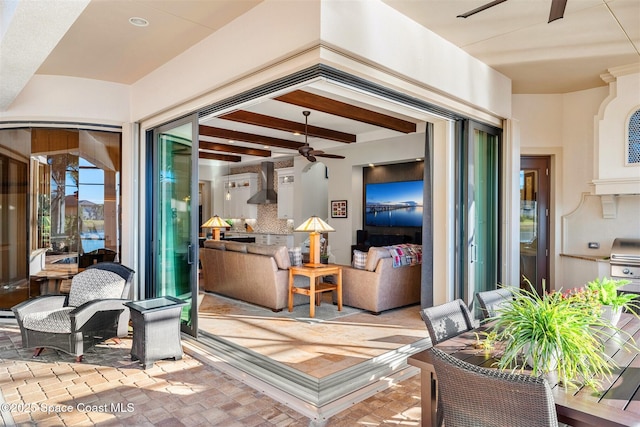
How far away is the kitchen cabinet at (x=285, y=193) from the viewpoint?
1031 centimetres

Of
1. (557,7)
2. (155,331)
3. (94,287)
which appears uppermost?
(557,7)

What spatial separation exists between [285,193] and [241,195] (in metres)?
1.89

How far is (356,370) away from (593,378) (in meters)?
1.91

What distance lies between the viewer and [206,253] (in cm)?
652

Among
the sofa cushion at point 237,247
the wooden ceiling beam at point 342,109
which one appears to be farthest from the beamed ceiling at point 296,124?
the sofa cushion at point 237,247

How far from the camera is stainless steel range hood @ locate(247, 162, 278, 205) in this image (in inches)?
427

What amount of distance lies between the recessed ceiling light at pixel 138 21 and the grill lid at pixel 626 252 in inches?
217

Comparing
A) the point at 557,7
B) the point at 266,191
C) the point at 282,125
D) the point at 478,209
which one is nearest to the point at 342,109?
the point at 282,125

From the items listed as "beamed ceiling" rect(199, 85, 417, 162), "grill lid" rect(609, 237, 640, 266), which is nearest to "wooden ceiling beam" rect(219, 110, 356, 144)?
"beamed ceiling" rect(199, 85, 417, 162)

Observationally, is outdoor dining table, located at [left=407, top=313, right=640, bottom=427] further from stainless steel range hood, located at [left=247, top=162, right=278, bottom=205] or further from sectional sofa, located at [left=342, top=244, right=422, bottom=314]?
stainless steel range hood, located at [left=247, top=162, right=278, bottom=205]

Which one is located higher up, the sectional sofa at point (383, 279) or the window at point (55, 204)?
the window at point (55, 204)

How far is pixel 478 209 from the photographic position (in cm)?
480

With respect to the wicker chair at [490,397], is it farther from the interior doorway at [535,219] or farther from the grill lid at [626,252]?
the interior doorway at [535,219]

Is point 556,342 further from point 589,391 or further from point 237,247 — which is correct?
point 237,247
